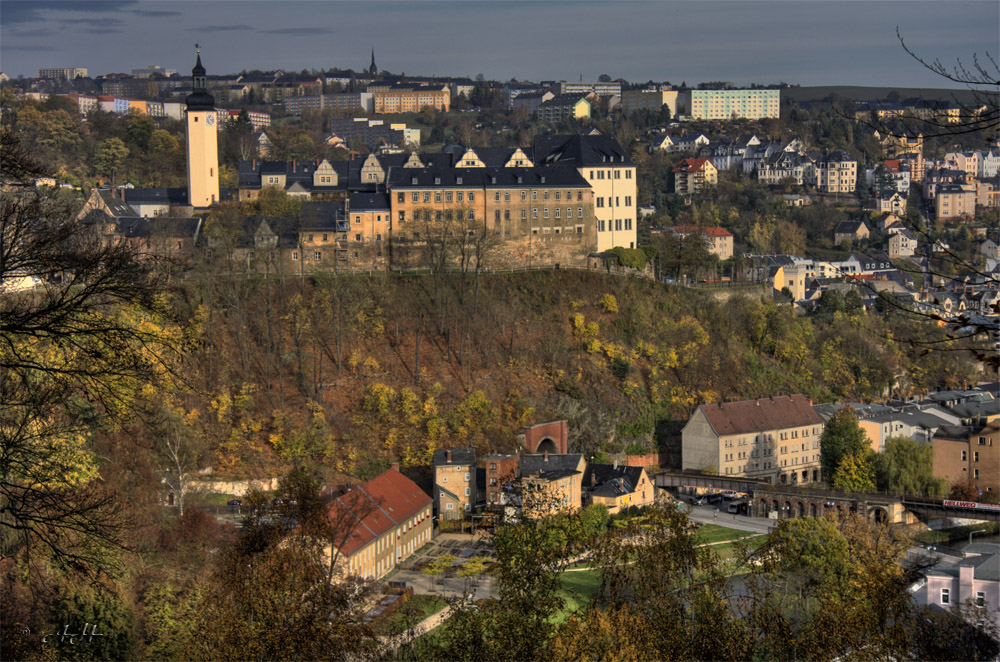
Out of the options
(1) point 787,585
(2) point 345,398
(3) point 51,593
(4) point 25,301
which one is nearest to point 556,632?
(4) point 25,301

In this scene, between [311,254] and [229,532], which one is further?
[311,254]

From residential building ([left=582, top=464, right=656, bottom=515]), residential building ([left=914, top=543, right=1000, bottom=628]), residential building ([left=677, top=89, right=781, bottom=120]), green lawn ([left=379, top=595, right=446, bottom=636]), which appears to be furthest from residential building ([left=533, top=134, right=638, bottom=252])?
residential building ([left=677, top=89, right=781, bottom=120])

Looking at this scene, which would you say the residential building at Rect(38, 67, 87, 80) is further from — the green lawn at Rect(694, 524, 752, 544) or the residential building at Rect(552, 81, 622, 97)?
the green lawn at Rect(694, 524, 752, 544)

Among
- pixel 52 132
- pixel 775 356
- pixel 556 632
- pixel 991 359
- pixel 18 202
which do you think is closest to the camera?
pixel 991 359

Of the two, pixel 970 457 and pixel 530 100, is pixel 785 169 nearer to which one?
pixel 530 100

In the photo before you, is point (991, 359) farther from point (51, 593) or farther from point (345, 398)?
point (345, 398)

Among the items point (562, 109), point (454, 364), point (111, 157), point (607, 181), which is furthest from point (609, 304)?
point (562, 109)

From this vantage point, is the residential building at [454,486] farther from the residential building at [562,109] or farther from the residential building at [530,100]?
the residential building at [530,100]

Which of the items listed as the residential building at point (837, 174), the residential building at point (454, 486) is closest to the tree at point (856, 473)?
the residential building at point (454, 486)
